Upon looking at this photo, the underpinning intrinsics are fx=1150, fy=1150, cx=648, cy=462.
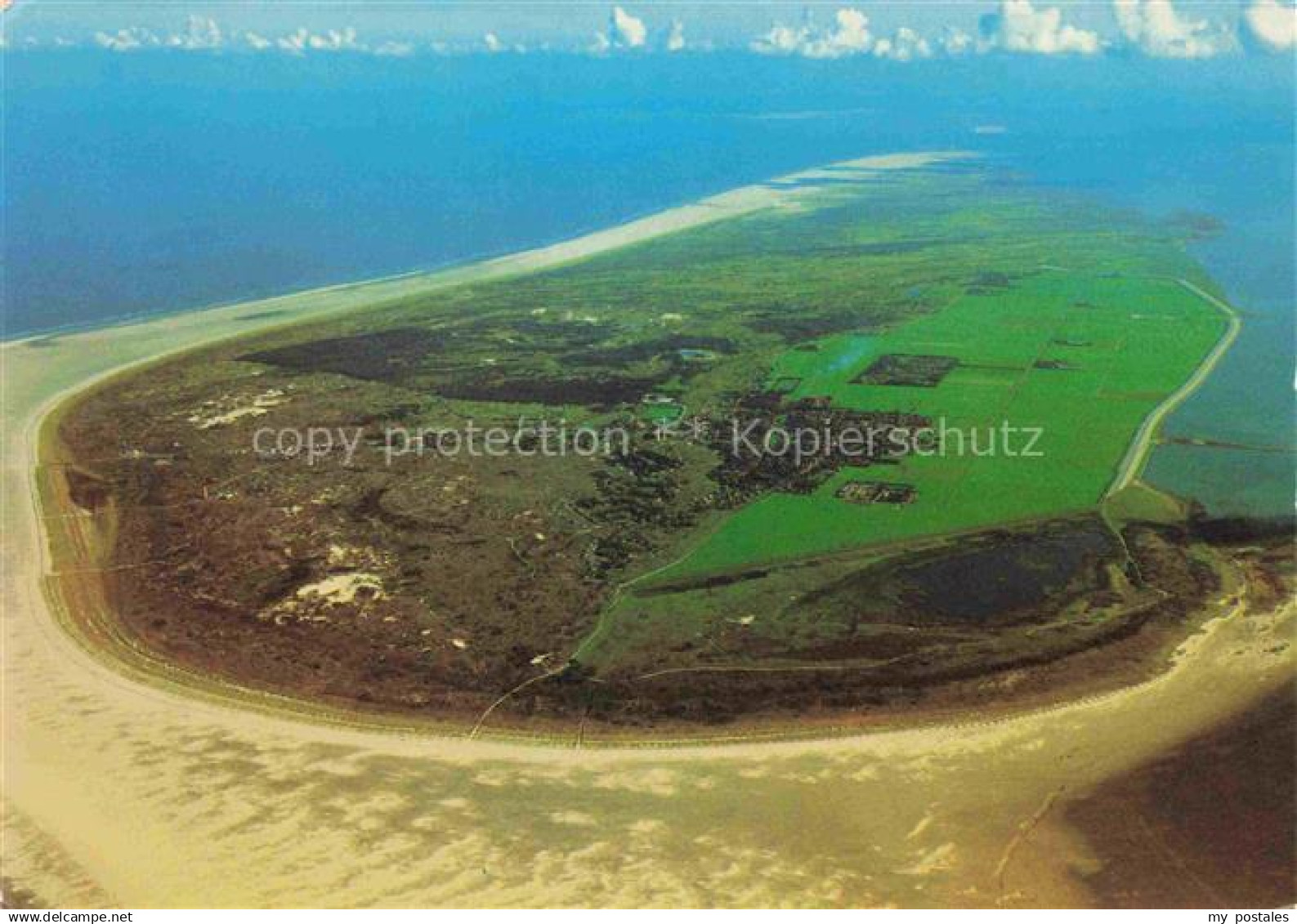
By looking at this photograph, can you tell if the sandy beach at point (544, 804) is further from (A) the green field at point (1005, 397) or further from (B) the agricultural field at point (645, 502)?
(A) the green field at point (1005, 397)

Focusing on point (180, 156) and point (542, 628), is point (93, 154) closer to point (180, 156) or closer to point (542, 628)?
point (180, 156)

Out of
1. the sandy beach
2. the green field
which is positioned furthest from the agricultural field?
the sandy beach

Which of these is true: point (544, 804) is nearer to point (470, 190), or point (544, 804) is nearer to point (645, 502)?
point (645, 502)

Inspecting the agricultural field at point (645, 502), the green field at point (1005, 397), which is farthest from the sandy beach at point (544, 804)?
the green field at point (1005, 397)

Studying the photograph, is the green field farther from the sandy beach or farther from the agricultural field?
the sandy beach

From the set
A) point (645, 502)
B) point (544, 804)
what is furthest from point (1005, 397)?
point (544, 804)

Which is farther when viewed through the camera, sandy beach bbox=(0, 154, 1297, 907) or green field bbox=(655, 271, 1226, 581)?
green field bbox=(655, 271, 1226, 581)

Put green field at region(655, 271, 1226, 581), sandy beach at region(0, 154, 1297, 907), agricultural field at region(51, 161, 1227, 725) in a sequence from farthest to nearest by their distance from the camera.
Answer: green field at region(655, 271, 1226, 581)
agricultural field at region(51, 161, 1227, 725)
sandy beach at region(0, 154, 1297, 907)
